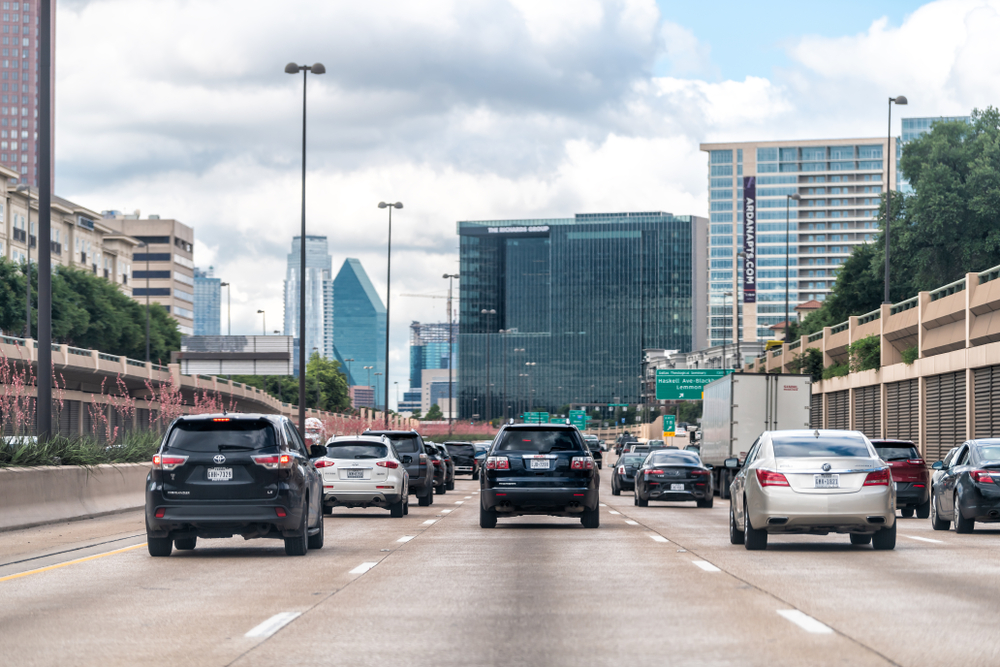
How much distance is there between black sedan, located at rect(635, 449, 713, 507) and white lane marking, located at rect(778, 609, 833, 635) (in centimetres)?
2367

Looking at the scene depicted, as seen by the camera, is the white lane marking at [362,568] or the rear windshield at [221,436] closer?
the white lane marking at [362,568]

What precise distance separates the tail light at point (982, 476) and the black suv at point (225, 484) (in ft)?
36.3

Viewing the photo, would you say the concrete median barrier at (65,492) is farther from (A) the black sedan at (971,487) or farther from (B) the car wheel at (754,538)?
(A) the black sedan at (971,487)

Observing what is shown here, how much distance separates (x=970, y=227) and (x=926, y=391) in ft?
74.5

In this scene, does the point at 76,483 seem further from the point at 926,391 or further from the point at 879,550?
the point at 926,391

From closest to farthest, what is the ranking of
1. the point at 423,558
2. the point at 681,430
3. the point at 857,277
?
the point at 423,558 < the point at 857,277 < the point at 681,430

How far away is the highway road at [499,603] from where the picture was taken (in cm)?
875

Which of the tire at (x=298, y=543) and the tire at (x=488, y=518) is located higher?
the tire at (x=298, y=543)

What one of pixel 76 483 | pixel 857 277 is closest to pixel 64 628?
pixel 76 483

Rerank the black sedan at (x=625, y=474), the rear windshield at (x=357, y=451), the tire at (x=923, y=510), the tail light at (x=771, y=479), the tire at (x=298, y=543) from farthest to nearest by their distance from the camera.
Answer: the black sedan at (x=625, y=474)
the tire at (x=923, y=510)
the rear windshield at (x=357, y=451)
the tail light at (x=771, y=479)
the tire at (x=298, y=543)

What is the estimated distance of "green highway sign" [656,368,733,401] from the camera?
85.4 m

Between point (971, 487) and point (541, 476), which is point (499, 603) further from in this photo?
point (971, 487)

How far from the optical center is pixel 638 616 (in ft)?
34.7

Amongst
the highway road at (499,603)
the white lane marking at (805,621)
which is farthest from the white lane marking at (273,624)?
the white lane marking at (805,621)
